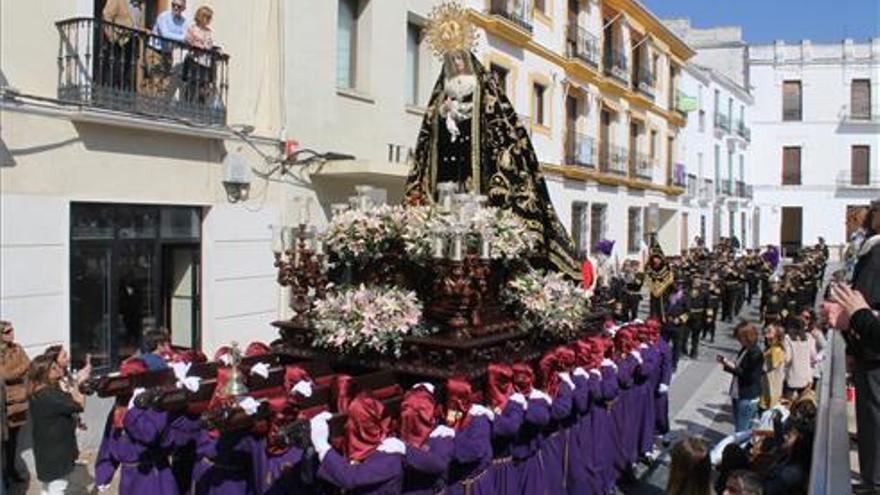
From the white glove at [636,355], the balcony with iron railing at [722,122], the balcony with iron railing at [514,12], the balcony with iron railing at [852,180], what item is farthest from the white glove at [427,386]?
the balcony with iron railing at [852,180]

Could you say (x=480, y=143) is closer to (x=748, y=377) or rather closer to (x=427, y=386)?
(x=427, y=386)

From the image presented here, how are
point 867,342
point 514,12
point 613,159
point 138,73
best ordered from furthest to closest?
point 613,159, point 514,12, point 138,73, point 867,342

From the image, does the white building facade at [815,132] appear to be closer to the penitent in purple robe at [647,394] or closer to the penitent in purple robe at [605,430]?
the penitent in purple robe at [647,394]

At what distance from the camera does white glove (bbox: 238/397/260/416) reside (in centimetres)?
462

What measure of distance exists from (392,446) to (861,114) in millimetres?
49815

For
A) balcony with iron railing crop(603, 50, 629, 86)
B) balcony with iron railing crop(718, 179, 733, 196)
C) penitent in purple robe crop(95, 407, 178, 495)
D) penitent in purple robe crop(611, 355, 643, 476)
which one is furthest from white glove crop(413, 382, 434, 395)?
balcony with iron railing crop(718, 179, 733, 196)

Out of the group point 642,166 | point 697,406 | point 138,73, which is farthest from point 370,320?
point 642,166

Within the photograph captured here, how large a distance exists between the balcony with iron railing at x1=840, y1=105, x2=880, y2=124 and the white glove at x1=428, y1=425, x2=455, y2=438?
1923 inches

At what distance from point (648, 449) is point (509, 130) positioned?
336 cm

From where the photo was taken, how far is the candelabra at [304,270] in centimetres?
667

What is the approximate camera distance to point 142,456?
5.48 m

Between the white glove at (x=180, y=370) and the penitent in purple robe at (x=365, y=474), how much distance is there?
1.73 metres

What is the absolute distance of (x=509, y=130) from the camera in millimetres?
6809

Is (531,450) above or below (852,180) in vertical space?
below
